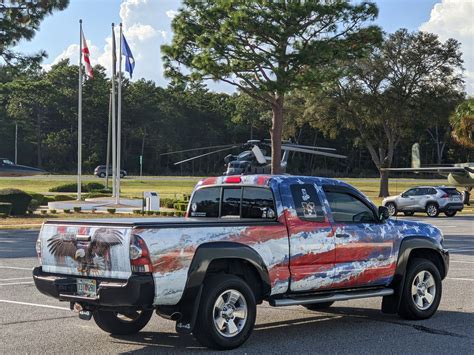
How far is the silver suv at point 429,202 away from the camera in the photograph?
38188mm

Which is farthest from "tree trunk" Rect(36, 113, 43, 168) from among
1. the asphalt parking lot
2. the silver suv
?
the asphalt parking lot

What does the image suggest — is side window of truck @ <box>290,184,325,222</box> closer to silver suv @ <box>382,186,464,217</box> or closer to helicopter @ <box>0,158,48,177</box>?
silver suv @ <box>382,186,464,217</box>

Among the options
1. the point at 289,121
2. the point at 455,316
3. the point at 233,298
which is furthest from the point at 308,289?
the point at 289,121

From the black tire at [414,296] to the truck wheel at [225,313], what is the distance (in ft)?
8.11

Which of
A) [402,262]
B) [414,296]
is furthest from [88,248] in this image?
[414,296]

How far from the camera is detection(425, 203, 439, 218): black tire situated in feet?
126

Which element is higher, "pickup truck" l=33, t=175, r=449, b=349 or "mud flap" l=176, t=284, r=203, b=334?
"pickup truck" l=33, t=175, r=449, b=349

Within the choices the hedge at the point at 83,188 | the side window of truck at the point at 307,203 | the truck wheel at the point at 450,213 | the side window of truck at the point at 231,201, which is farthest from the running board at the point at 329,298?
the hedge at the point at 83,188

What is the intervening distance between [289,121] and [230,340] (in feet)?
180

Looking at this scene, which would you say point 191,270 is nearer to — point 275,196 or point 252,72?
point 275,196

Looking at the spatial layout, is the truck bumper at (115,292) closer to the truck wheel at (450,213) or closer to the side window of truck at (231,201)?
the side window of truck at (231,201)

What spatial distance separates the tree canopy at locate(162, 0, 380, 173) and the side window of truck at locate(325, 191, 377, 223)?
1146 inches

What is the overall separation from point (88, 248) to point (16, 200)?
28.8m

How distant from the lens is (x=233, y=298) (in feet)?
25.3
